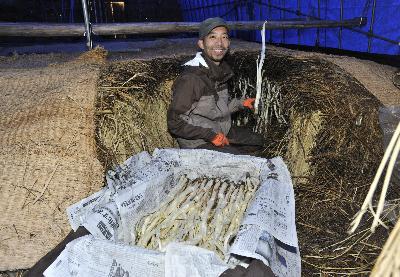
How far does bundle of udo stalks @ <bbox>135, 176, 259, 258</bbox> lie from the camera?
192 centimetres

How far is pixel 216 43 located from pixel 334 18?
2856 mm

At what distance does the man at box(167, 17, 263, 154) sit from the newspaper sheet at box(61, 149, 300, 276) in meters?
0.37

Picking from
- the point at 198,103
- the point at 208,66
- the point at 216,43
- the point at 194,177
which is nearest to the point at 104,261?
the point at 194,177

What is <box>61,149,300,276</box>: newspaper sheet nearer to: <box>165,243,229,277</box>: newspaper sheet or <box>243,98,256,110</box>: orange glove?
<box>165,243,229,277</box>: newspaper sheet

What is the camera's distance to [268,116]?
3.47 m

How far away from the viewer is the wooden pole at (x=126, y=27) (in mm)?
3115

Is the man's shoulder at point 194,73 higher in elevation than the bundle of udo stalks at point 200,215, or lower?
higher

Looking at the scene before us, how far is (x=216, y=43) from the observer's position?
9.16ft

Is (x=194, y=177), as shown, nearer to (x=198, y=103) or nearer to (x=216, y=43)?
(x=198, y=103)

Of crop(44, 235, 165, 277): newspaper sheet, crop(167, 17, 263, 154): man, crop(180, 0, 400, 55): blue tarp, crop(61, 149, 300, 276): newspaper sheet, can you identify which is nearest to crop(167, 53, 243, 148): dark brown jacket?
crop(167, 17, 263, 154): man

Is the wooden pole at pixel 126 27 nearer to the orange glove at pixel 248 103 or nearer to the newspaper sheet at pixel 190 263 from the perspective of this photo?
the orange glove at pixel 248 103

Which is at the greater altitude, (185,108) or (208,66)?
(208,66)

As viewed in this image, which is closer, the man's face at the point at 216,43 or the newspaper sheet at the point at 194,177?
the newspaper sheet at the point at 194,177

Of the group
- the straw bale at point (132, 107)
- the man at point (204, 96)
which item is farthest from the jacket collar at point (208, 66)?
the straw bale at point (132, 107)
